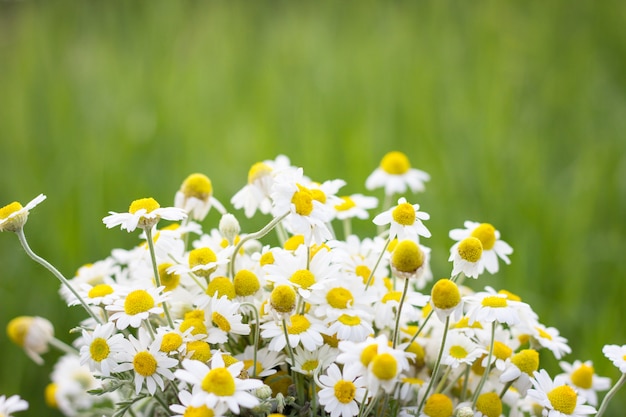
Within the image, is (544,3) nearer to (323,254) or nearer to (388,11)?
(388,11)

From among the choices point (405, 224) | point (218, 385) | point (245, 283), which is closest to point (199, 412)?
point (218, 385)

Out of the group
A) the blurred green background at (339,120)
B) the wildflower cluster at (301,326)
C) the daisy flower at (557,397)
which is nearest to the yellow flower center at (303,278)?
the wildflower cluster at (301,326)

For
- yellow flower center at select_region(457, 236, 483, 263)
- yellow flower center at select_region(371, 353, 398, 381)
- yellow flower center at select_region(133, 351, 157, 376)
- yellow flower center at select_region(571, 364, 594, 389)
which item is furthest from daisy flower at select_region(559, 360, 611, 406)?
yellow flower center at select_region(133, 351, 157, 376)

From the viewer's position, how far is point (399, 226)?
602 millimetres

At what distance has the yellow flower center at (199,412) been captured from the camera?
1.67 feet

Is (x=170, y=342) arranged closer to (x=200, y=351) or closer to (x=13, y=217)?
(x=200, y=351)

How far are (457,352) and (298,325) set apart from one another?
0.51 feet

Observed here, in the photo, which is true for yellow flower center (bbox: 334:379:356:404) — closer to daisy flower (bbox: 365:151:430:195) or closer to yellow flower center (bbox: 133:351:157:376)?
yellow flower center (bbox: 133:351:157:376)

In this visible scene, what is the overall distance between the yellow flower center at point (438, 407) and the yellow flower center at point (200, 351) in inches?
7.8

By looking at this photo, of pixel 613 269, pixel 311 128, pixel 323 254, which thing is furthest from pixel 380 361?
pixel 311 128

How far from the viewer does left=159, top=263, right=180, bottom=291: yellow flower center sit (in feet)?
2.14

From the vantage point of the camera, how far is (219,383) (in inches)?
19.7

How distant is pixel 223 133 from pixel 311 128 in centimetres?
27

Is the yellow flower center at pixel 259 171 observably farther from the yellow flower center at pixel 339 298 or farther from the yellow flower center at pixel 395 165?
the yellow flower center at pixel 395 165
